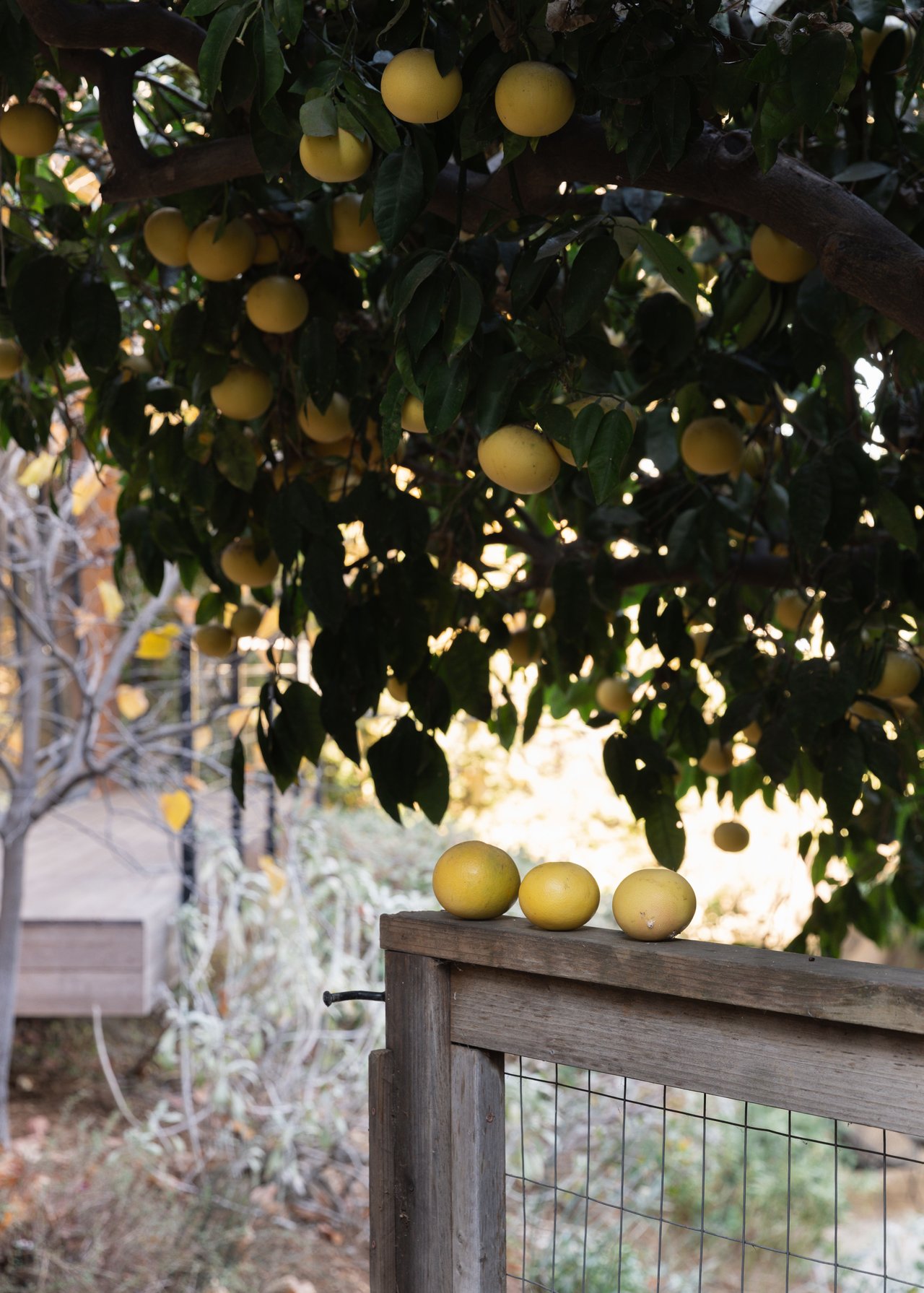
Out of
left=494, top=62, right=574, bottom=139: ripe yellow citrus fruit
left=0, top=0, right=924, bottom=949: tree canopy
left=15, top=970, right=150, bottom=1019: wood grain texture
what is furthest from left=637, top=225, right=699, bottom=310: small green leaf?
left=15, top=970, right=150, bottom=1019: wood grain texture

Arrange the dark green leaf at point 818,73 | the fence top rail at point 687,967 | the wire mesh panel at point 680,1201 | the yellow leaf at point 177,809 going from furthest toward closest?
the wire mesh panel at point 680,1201 < the yellow leaf at point 177,809 < the dark green leaf at point 818,73 < the fence top rail at point 687,967

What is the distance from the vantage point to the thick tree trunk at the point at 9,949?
9.54 feet

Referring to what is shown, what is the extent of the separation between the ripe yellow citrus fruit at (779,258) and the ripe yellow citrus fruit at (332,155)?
521mm

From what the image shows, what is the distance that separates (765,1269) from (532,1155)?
797 mm

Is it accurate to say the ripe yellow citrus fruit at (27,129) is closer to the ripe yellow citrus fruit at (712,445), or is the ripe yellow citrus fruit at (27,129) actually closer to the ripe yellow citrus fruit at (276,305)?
the ripe yellow citrus fruit at (276,305)

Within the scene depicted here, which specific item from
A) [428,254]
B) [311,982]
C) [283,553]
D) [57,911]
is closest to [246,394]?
[283,553]

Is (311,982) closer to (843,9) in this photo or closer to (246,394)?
(246,394)

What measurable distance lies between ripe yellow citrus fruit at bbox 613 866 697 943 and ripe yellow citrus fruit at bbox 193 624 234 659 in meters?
1.05

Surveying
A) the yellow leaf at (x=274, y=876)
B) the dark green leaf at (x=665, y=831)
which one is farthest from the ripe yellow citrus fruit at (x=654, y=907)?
the yellow leaf at (x=274, y=876)

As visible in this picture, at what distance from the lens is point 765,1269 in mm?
3496

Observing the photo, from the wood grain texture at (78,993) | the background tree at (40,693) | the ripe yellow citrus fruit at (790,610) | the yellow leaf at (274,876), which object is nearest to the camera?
the ripe yellow citrus fruit at (790,610)

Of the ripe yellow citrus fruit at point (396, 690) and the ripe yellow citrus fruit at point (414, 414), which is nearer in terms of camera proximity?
the ripe yellow citrus fruit at point (414, 414)

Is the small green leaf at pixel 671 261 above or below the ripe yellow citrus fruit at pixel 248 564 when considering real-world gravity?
above

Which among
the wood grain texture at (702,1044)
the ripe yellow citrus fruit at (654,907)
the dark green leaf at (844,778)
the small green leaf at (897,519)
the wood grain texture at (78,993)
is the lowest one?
the wood grain texture at (78,993)
